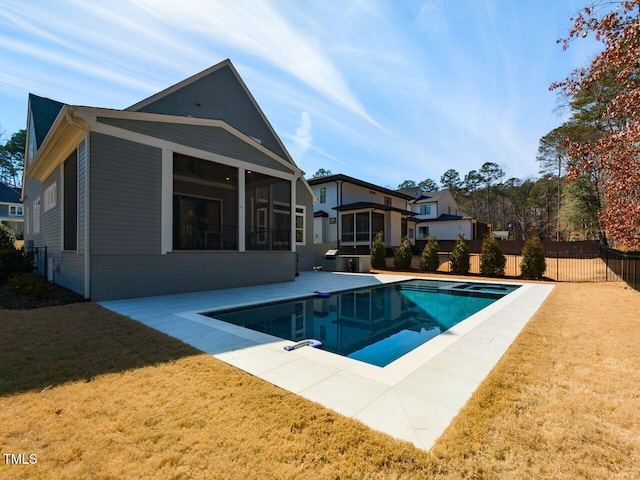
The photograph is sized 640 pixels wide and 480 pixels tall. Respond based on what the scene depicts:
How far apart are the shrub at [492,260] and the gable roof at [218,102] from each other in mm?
11798

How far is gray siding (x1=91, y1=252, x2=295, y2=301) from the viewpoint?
25.3 ft

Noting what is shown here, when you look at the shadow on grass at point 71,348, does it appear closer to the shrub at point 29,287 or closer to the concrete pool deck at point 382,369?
the concrete pool deck at point 382,369

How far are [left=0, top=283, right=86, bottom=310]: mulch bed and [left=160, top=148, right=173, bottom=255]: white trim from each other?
2.37 meters

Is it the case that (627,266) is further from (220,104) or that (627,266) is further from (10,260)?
(10,260)

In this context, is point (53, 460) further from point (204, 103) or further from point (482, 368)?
point (204, 103)

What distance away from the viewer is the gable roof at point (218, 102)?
38.0 feet

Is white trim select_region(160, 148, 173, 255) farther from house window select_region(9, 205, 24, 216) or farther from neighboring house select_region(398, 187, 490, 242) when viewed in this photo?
house window select_region(9, 205, 24, 216)

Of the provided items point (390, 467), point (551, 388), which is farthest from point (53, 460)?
point (551, 388)

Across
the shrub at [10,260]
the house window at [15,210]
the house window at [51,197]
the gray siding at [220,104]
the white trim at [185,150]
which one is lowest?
the shrub at [10,260]

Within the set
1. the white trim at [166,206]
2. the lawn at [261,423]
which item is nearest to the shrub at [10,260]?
the white trim at [166,206]

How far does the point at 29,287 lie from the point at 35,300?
1.66ft

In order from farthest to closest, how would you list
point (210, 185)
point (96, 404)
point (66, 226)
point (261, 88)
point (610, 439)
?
point (261, 88) < point (210, 185) < point (66, 226) < point (96, 404) < point (610, 439)

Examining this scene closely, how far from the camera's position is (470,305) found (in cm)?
864

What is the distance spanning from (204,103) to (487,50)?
10741 millimetres
